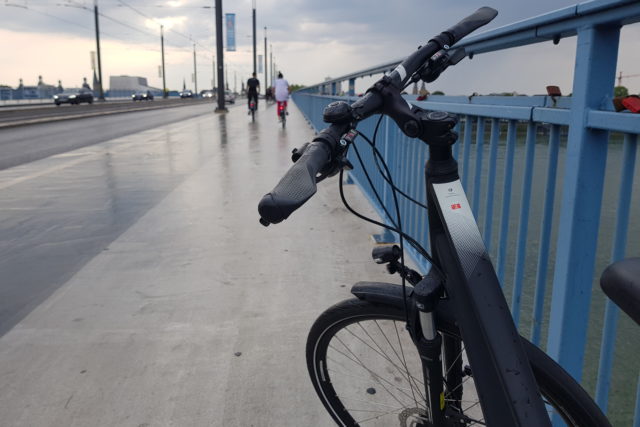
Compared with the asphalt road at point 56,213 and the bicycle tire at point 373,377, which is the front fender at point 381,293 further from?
the asphalt road at point 56,213

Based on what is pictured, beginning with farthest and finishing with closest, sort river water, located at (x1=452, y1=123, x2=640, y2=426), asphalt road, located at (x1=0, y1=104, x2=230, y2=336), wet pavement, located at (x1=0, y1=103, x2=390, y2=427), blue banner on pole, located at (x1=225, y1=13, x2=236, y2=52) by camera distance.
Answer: blue banner on pole, located at (x1=225, y1=13, x2=236, y2=52)
asphalt road, located at (x1=0, y1=104, x2=230, y2=336)
wet pavement, located at (x1=0, y1=103, x2=390, y2=427)
river water, located at (x1=452, y1=123, x2=640, y2=426)

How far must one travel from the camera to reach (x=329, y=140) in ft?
4.13

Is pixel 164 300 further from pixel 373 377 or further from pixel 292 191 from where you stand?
pixel 292 191

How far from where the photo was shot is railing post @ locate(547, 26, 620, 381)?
1591mm

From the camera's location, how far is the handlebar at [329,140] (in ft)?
3.49

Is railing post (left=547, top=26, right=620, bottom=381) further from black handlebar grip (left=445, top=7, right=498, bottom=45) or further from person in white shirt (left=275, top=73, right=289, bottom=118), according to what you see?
person in white shirt (left=275, top=73, right=289, bottom=118)

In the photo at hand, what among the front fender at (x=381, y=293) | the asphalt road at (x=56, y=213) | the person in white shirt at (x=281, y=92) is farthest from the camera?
the person in white shirt at (x=281, y=92)

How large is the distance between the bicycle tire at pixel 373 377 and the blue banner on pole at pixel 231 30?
126ft

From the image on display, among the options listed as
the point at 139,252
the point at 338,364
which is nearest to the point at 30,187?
the point at 139,252

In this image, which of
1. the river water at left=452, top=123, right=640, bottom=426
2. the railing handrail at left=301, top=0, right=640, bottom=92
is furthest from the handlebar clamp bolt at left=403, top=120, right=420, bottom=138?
the river water at left=452, top=123, right=640, bottom=426

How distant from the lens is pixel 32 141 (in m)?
13.8

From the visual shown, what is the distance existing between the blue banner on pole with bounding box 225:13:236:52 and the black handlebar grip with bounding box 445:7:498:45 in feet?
126

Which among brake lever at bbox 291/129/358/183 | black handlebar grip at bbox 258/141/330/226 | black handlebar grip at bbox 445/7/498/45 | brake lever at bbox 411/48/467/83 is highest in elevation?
black handlebar grip at bbox 445/7/498/45

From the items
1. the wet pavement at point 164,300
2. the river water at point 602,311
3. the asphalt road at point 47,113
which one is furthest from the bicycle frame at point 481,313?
the asphalt road at point 47,113
